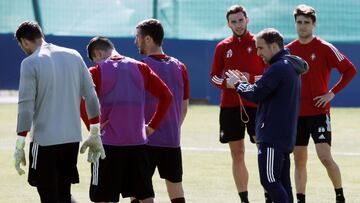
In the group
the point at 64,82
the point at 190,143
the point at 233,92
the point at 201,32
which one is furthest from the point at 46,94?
the point at 201,32

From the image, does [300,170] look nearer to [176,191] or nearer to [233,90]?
[233,90]

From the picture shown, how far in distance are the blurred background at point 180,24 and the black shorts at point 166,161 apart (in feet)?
45.1

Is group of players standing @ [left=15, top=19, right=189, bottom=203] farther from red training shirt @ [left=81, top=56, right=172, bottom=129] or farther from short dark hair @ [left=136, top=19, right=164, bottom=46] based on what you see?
short dark hair @ [left=136, top=19, right=164, bottom=46]

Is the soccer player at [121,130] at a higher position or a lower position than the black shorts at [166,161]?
higher

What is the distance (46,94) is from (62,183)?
820mm

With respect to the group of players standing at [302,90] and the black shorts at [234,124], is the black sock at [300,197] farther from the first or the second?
the black shorts at [234,124]

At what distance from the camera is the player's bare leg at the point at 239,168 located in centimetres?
1066

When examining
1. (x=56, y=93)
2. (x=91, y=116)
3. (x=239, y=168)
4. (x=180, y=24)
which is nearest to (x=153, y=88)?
(x=91, y=116)

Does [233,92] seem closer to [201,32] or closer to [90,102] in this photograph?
[90,102]

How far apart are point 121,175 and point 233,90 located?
103 inches

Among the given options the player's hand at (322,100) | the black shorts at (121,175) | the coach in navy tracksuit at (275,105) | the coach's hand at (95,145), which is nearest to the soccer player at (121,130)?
the black shorts at (121,175)

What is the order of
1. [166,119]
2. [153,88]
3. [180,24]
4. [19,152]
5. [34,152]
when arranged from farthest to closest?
[180,24]
[166,119]
[153,88]
[34,152]
[19,152]

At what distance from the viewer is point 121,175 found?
8.33m

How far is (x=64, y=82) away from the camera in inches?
324
